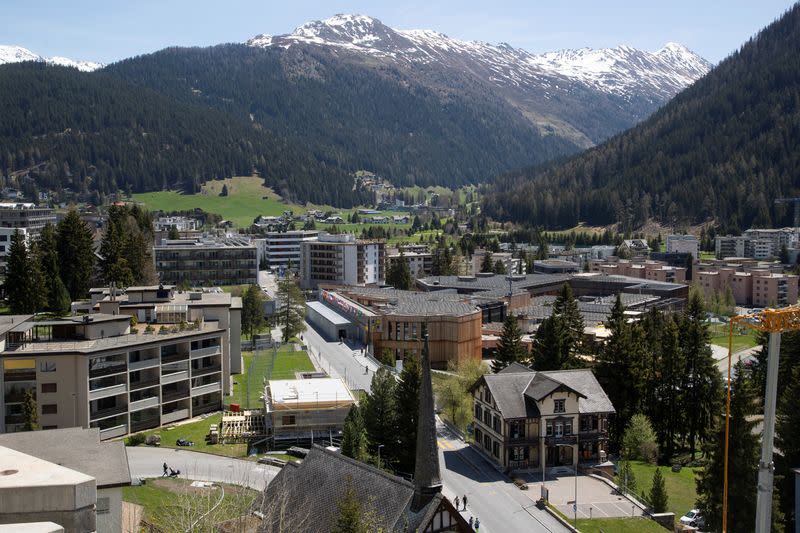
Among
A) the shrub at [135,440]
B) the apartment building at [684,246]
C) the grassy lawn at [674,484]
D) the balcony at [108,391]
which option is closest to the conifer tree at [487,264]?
the apartment building at [684,246]

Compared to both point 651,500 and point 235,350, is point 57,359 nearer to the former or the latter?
point 235,350

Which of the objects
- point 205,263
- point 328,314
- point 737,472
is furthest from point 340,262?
point 737,472

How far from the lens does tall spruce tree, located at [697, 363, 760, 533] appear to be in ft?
120

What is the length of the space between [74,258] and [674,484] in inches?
2301

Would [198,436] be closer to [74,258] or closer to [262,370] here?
[262,370]

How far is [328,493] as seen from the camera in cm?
2836

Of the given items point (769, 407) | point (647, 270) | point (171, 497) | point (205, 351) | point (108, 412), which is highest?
point (769, 407)

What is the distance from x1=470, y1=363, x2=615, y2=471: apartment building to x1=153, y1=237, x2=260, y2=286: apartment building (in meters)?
78.6

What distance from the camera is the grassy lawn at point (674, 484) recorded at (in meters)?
46.2

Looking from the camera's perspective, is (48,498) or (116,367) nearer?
(48,498)

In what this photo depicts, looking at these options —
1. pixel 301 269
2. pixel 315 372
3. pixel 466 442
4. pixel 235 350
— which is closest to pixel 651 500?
pixel 466 442

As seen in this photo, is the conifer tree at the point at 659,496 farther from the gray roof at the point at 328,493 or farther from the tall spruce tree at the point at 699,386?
the gray roof at the point at 328,493

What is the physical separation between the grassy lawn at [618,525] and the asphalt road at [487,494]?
1234 mm

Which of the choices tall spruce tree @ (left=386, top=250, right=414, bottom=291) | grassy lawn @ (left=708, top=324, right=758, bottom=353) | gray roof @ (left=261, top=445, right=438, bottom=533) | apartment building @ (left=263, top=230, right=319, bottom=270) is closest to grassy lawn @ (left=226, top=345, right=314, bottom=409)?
gray roof @ (left=261, top=445, right=438, bottom=533)
